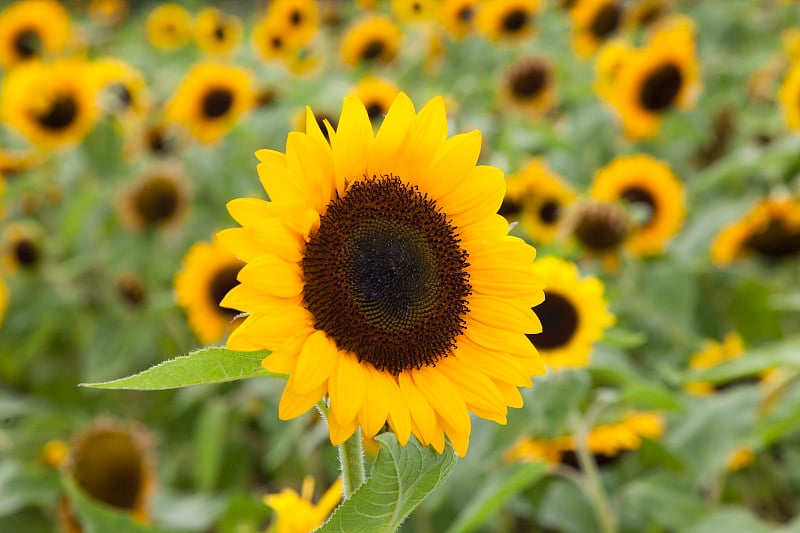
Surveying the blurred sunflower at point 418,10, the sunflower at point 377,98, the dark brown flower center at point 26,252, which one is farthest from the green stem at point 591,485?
the blurred sunflower at point 418,10

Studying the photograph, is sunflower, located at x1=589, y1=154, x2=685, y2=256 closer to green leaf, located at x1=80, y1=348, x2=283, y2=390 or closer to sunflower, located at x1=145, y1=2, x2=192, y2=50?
green leaf, located at x1=80, y1=348, x2=283, y2=390

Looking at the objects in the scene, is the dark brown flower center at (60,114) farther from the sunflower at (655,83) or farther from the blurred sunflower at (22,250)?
the sunflower at (655,83)

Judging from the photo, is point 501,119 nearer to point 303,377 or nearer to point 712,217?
point 712,217

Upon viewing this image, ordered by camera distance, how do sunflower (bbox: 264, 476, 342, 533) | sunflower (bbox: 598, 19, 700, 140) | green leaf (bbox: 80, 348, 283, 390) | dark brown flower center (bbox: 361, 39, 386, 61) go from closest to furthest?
green leaf (bbox: 80, 348, 283, 390), sunflower (bbox: 264, 476, 342, 533), sunflower (bbox: 598, 19, 700, 140), dark brown flower center (bbox: 361, 39, 386, 61)

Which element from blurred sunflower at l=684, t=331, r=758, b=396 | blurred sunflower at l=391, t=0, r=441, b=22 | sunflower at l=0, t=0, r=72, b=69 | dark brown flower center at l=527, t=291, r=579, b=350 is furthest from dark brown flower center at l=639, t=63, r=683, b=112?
sunflower at l=0, t=0, r=72, b=69

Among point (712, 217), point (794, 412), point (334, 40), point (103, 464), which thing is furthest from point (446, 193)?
point (334, 40)
